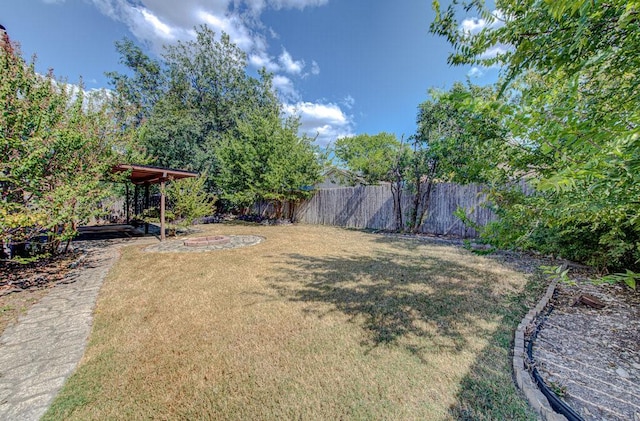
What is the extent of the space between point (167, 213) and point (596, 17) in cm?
1046

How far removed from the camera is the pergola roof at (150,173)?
6.91 metres

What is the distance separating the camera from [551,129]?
3.86ft

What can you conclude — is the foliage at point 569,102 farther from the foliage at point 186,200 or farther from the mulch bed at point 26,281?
the foliage at point 186,200

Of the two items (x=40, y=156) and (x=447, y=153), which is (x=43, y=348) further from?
(x=447, y=153)

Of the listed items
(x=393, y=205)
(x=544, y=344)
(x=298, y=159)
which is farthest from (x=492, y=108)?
(x=298, y=159)

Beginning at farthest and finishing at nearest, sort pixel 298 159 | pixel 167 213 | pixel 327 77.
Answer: pixel 327 77 < pixel 298 159 < pixel 167 213

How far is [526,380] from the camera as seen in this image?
201 cm

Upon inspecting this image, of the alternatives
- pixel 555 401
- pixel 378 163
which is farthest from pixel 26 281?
pixel 378 163

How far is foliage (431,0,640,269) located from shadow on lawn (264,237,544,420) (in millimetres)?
1158

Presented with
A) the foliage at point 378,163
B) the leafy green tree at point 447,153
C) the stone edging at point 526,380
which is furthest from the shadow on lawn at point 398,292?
the foliage at point 378,163

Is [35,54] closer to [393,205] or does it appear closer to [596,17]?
[596,17]

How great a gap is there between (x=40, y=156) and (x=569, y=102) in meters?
6.23

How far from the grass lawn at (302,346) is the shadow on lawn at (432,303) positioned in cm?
2

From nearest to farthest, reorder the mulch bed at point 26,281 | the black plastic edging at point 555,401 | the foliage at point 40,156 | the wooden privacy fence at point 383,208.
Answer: the black plastic edging at point 555,401 < the mulch bed at point 26,281 < the foliage at point 40,156 < the wooden privacy fence at point 383,208
